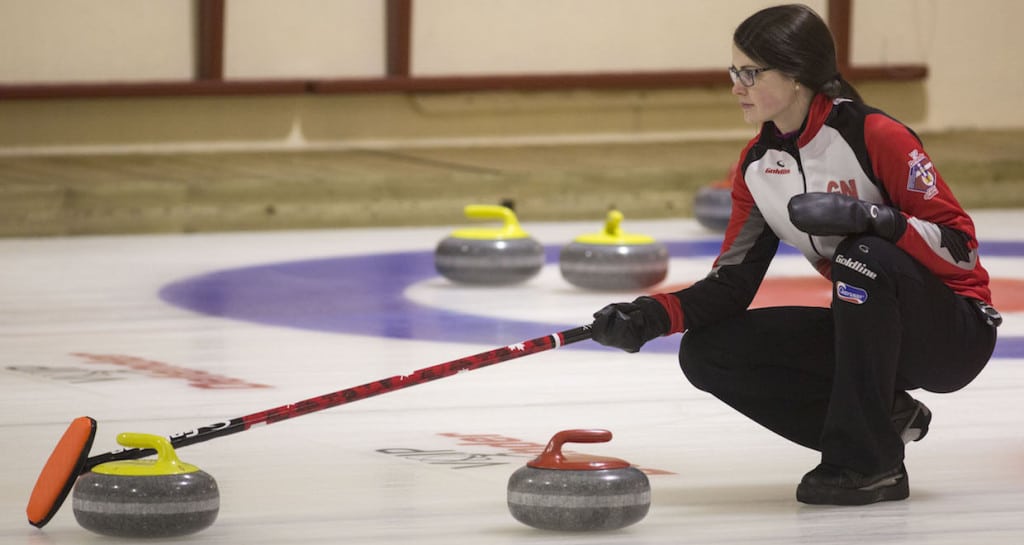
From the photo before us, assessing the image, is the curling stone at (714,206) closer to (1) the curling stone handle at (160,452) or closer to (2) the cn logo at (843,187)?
(2) the cn logo at (843,187)

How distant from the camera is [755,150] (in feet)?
8.54

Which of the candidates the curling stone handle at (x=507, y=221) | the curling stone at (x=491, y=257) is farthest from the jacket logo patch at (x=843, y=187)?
the curling stone at (x=491, y=257)

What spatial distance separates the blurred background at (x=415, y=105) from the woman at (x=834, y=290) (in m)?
4.27

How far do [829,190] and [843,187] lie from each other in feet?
0.06

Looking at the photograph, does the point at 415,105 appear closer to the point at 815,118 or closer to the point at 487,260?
the point at 487,260

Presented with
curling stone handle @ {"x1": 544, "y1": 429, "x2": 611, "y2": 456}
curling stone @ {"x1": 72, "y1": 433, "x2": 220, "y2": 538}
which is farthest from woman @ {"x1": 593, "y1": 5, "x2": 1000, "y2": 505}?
curling stone @ {"x1": 72, "y1": 433, "x2": 220, "y2": 538}

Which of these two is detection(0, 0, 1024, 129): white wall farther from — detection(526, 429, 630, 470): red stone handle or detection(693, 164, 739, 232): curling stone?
detection(526, 429, 630, 470): red stone handle

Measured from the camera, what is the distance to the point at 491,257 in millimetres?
5105

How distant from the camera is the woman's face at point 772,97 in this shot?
2488mm

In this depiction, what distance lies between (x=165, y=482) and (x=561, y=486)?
0.47 m

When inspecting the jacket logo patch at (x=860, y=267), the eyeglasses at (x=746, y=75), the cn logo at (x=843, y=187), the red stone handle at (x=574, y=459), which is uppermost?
the eyeglasses at (x=746, y=75)

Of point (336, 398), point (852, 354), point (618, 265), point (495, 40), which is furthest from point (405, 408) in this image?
point (495, 40)

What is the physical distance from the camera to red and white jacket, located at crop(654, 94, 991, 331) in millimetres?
2453

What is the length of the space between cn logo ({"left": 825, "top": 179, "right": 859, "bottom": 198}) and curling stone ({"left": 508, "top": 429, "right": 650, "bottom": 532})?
19.0 inches
